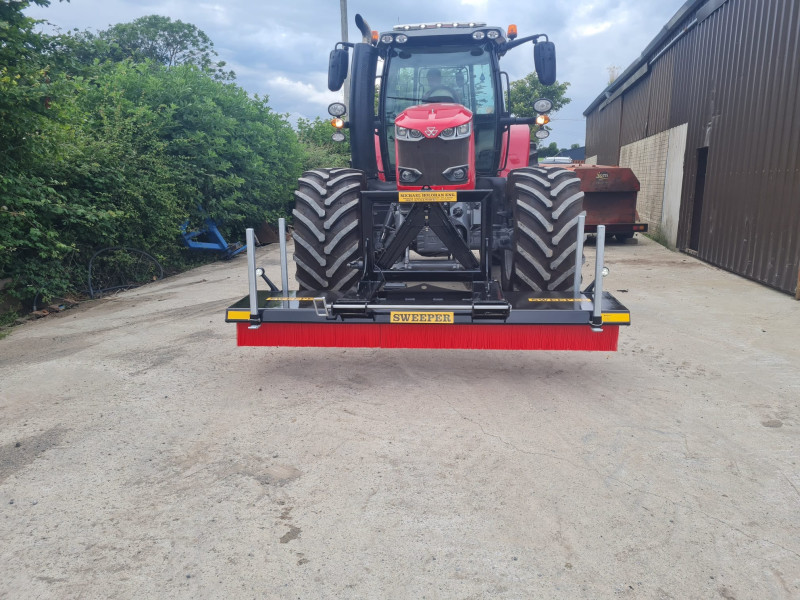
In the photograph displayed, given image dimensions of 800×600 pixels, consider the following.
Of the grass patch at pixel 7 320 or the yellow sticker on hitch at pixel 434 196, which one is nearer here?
the yellow sticker on hitch at pixel 434 196

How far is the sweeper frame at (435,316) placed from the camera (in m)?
4.09

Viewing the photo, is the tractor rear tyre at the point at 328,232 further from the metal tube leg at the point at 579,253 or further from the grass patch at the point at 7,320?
the grass patch at the point at 7,320

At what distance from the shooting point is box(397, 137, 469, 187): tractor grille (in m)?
5.06

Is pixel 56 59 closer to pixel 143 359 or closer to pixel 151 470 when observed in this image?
pixel 143 359

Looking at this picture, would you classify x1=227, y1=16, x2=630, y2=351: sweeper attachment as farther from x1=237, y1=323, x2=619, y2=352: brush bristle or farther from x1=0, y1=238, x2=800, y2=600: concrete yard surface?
x1=0, y1=238, x2=800, y2=600: concrete yard surface

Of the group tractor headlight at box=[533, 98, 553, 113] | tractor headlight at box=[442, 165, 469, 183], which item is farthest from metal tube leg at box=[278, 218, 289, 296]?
tractor headlight at box=[533, 98, 553, 113]

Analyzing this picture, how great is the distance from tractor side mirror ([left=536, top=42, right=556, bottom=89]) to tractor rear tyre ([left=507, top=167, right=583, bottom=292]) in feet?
4.68

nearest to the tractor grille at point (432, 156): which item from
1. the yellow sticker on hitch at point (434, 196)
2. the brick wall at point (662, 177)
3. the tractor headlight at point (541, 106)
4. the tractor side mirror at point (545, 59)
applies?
Result: the yellow sticker on hitch at point (434, 196)

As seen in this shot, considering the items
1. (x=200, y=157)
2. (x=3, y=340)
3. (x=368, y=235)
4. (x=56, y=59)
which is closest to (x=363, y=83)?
(x=368, y=235)

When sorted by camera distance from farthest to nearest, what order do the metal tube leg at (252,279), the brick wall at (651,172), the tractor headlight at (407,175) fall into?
the brick wall at (651,172) < the tractor headlight at (407,175) < the metal tube leg at (252,279)

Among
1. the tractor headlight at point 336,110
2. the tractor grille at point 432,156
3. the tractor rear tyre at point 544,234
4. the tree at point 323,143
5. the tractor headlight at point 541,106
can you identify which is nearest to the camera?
the tractor rear tyre at point 544,234

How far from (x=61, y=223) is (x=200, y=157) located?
3.63 m

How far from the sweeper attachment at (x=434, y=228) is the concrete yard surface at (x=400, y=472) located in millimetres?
571

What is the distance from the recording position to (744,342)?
19.1 feet
